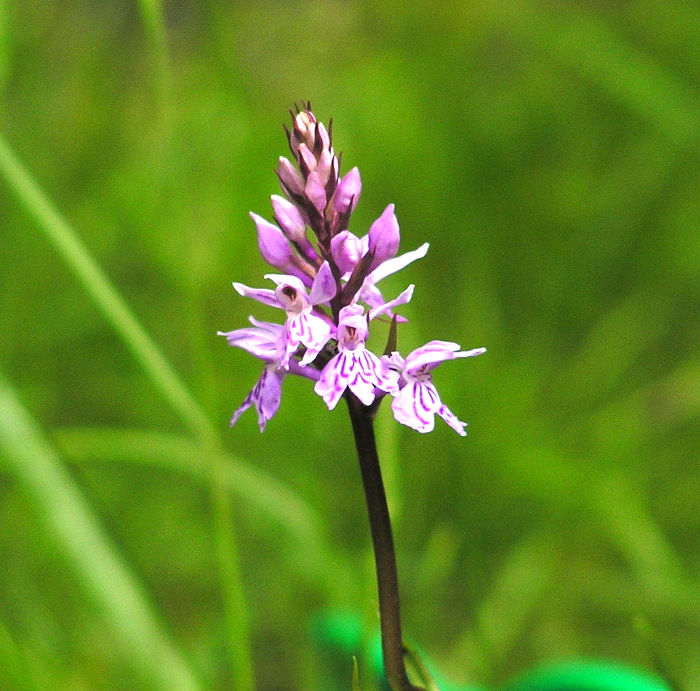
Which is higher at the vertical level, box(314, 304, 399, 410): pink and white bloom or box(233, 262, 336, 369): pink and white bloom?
box(233, 262, 336, 369): pink and white bloom

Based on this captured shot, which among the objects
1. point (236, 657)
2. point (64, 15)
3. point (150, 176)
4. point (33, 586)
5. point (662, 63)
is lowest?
point (236, 657)

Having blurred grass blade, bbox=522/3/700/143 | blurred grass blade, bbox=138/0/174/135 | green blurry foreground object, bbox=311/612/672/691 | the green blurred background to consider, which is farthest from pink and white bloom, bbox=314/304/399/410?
blurred grass blade, bbox=522/3/700/143

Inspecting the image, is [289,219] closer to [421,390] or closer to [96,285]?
[421,390]

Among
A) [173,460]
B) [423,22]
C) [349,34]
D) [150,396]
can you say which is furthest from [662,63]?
[173,460]

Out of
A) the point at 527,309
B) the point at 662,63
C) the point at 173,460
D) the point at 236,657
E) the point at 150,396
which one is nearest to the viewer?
the point at 236,657

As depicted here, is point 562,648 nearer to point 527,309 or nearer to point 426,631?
point 426,631

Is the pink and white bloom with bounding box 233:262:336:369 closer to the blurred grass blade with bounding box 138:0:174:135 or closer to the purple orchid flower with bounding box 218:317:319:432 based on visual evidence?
the purple orchid flower with bounding box 218:317:319:432
